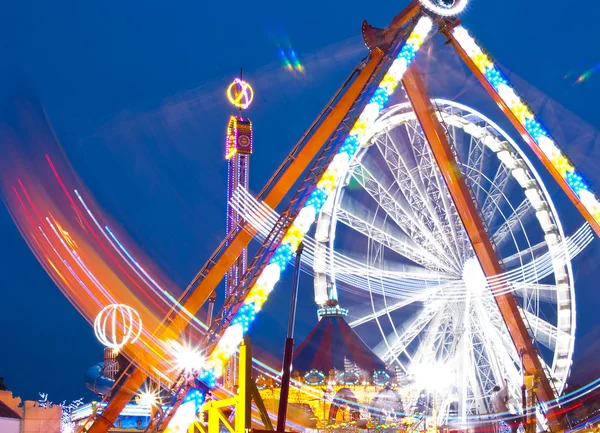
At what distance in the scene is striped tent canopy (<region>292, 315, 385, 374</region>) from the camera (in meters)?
33.0

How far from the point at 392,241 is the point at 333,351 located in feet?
32.5

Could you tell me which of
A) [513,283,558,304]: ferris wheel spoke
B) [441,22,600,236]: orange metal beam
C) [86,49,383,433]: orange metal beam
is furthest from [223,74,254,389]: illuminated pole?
[86,49,383,433]: orange metal beam

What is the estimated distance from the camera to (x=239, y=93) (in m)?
38.1

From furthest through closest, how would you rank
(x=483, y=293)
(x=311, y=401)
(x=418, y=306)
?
1. (x=311, y=401)
2. (x=418, y=306)
3. (x=483, y=293)

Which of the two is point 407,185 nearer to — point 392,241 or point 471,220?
point 392,241

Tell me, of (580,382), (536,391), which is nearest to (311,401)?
(536,391)

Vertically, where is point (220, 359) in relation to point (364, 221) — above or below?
below

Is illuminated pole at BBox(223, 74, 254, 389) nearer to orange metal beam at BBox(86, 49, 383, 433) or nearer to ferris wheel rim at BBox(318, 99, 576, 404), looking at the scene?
ferris wheel rim at BBox(318, 99, 576, 404)

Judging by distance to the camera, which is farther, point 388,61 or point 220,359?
point 388,61

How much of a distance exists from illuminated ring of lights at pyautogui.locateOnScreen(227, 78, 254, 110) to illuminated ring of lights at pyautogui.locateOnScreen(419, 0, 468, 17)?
20.8 metres

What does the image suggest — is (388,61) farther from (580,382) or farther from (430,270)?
(580,382)

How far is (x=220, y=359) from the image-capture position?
37.0ft

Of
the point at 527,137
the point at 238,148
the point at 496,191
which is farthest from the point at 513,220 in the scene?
the point at 238,148

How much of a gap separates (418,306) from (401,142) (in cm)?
722
